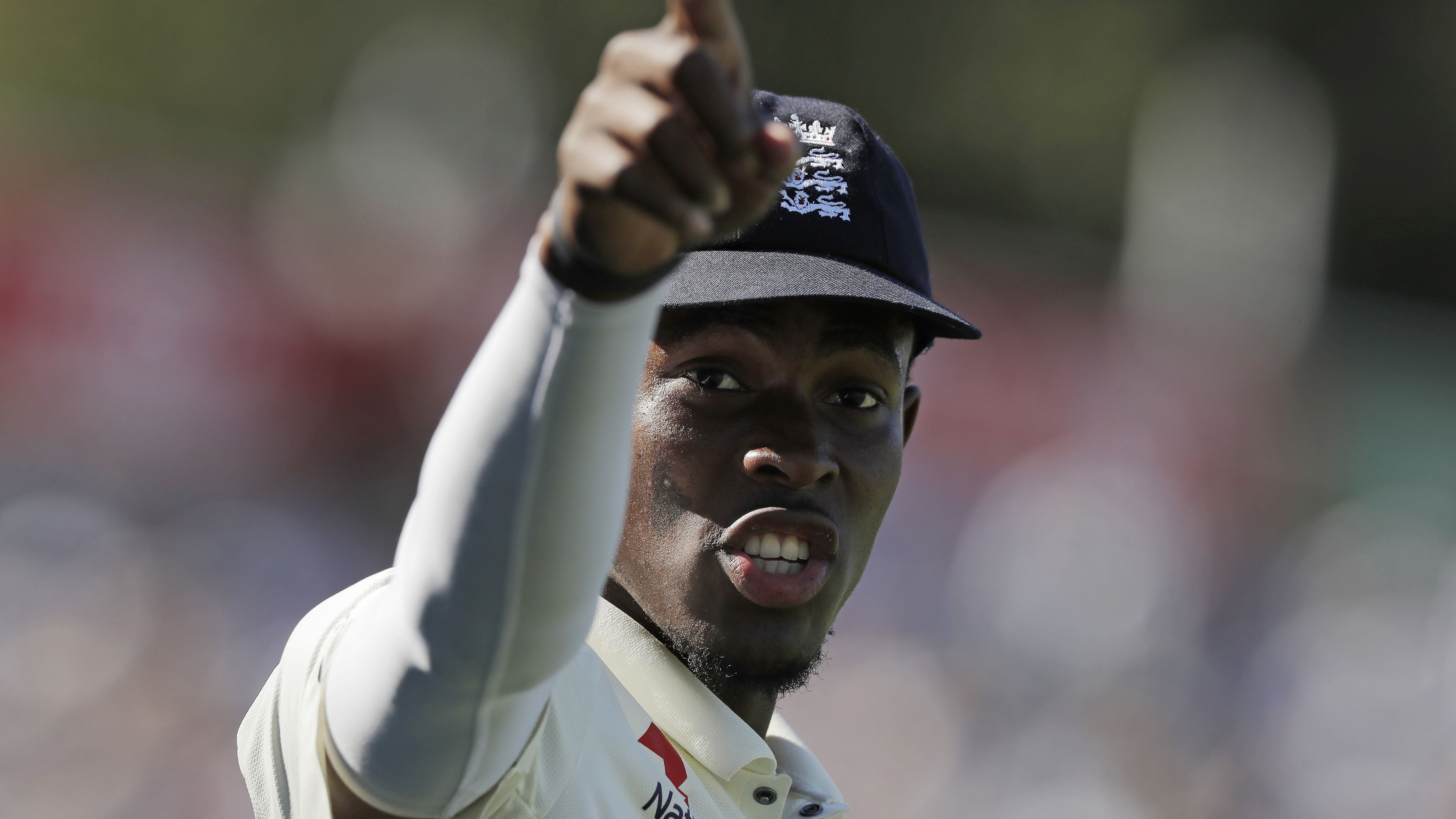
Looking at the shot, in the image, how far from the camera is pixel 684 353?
1678 millimetres

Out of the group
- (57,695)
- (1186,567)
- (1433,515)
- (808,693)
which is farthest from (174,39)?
(1433,515)

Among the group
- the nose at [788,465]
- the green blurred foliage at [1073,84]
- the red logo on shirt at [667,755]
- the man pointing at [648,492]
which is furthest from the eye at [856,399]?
the green blurred foliage at [1073,84]

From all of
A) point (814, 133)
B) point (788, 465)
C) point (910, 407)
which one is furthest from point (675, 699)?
point (910, 407)

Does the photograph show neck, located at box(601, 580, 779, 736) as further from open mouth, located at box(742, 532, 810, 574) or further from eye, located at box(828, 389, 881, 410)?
eye, located at box(828, 389, 881, 410)

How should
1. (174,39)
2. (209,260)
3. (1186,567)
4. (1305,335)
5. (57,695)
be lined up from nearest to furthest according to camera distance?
(57,695), (209,260), (1186,567), (174,39), (1305,335)

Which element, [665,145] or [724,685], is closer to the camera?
[665,145]

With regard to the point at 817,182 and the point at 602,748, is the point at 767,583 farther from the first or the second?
the point at 817,182

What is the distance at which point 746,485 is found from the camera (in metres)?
1.63

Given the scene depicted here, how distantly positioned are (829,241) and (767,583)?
501mm

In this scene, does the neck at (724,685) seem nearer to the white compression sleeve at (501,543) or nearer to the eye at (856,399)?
the eye at (856,399)

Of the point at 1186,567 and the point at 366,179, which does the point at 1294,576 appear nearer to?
the point at 1186,567

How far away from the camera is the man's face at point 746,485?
162 cm

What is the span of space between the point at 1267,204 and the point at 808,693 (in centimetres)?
528

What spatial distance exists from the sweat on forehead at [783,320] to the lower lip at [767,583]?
29 cm
